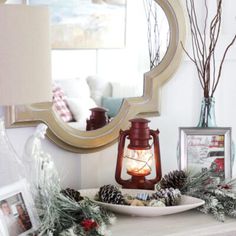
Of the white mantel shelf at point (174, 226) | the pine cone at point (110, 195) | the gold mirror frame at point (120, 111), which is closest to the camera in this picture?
the white mantel shelf at point (174, 226)

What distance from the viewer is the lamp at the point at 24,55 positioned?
4.19ft

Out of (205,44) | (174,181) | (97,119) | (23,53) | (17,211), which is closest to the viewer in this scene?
(23,53)

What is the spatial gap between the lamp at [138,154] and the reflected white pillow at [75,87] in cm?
20

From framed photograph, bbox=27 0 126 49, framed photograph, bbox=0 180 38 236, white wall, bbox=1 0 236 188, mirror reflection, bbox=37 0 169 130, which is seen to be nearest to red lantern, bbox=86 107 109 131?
mirror reflection, bbox=37 0 169 130

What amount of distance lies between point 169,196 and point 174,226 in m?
0.12

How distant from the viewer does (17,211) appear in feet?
4.71

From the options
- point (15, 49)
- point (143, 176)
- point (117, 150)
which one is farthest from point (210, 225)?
point (15, 49)

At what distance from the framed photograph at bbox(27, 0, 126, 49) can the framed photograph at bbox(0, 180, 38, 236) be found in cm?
58

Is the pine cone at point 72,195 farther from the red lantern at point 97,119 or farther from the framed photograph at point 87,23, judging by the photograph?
the framed photograph at point 87,23

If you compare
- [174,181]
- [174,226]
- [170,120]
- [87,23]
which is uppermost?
[87,23]

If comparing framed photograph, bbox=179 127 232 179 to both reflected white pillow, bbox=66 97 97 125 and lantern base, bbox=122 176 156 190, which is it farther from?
reflected white pillow, bbox=66 97 97 125

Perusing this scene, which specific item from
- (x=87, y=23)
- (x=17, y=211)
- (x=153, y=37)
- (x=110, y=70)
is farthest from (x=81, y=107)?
(x=17, y=211)

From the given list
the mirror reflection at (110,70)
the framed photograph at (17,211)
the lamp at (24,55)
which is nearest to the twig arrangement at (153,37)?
the mirror reflection at (110,70)

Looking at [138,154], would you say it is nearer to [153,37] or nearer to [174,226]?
[174,226]
